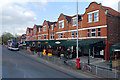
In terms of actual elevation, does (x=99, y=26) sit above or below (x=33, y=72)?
above

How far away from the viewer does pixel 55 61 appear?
1836cm

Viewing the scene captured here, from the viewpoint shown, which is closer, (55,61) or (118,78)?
(118,78)

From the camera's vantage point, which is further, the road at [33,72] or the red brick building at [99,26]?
the red brick building at [99,26]

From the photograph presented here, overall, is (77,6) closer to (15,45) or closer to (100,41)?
(100,41)

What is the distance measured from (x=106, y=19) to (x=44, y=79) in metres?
15.5

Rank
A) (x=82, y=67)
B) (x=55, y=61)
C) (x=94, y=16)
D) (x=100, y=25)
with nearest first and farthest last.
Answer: (x=82, y=67) < (x=55, y=61) < (x=100, y=25) < (x=94, y=16)

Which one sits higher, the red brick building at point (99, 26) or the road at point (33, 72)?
the red brick building at point (99, 26)

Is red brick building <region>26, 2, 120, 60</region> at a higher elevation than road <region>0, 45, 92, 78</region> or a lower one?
higher

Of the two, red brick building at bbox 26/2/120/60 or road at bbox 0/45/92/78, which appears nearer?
road at bbox 0/45/92/78

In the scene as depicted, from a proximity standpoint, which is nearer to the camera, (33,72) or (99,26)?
(33,72)

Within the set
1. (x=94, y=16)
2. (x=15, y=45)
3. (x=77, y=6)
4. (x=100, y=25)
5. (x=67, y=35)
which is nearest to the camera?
(x=77, y=6)

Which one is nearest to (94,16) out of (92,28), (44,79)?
(92,28)

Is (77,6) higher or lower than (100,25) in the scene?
higher

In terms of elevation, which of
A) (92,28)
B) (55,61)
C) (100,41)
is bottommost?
(55,61)
